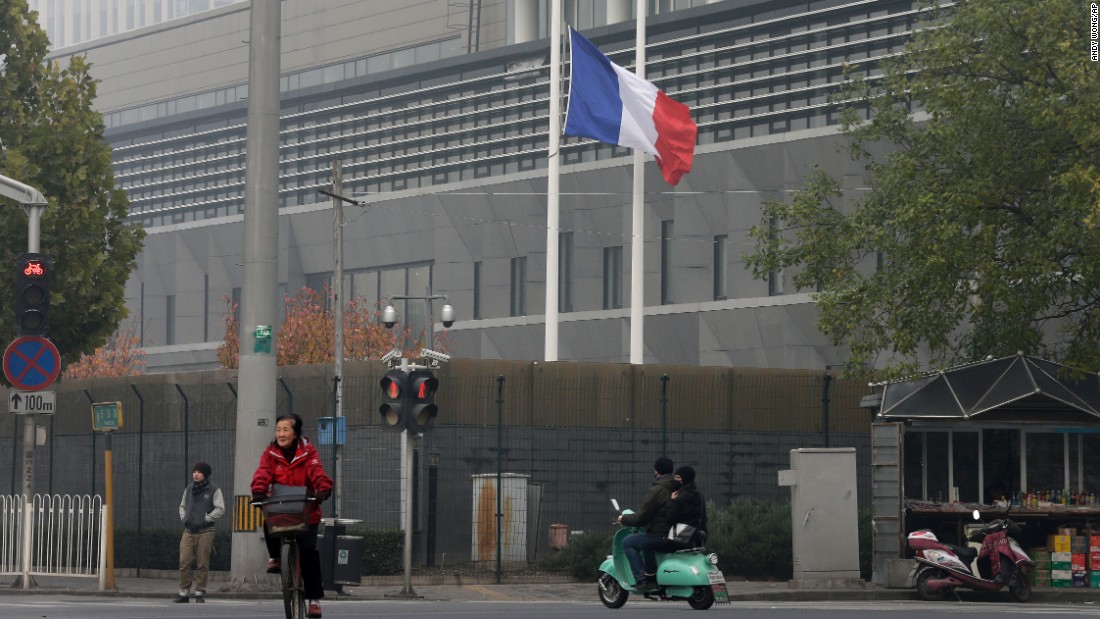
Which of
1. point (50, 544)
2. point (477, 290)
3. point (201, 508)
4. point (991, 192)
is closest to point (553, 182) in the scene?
point (991, 192)

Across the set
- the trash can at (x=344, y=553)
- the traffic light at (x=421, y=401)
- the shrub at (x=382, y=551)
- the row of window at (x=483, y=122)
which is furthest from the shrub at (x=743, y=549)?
the row of window at (x=483, y=122)

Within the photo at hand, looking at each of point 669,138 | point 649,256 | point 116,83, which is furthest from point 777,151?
point 116,83

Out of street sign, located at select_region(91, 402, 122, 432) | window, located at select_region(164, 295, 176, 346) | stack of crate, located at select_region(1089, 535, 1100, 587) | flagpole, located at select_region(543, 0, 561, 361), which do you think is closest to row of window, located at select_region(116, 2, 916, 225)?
window, located at select_region(164, 295, 176, 346)

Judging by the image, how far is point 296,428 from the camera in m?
14.5

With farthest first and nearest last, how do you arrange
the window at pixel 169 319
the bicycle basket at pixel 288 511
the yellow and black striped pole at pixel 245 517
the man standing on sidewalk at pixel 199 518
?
the window at pixel 169 319, the yellow and black striped pole at pixel 245 517, the man standing on sidewalk at pixel 199 518, the bicycle basket at pixel 288 511

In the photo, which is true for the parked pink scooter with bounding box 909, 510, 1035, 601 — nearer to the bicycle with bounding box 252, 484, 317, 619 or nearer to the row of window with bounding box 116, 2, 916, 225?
the bicycle with bounding box 252, 484, 317, 619

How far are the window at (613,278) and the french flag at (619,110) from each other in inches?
908

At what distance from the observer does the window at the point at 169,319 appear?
80.9 metres

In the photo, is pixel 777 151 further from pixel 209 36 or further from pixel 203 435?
pixel 209 36

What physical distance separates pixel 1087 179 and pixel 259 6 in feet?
35.6

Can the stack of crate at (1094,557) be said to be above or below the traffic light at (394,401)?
below

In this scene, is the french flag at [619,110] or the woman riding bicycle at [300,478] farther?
the french flag at [619,110]

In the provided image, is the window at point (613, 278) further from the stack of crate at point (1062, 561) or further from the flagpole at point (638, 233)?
the stack of crate at point (1062, 561)

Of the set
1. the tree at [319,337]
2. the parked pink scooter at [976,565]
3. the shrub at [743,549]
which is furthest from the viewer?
the tree at [319,337]
